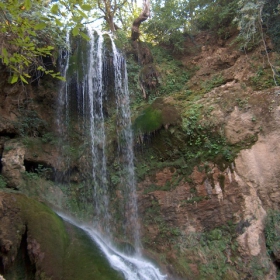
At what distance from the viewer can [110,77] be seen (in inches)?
354

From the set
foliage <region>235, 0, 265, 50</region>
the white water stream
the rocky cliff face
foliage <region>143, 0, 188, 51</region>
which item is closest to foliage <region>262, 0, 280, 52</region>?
foliage <region>235, 0, 265, 50</region>

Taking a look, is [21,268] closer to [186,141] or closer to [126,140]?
[126,140]

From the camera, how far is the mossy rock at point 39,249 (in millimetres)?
3682

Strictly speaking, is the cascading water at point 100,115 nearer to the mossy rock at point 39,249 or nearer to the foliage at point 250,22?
the mossy rock at point 39,249

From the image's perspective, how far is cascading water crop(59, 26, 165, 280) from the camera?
6939mm

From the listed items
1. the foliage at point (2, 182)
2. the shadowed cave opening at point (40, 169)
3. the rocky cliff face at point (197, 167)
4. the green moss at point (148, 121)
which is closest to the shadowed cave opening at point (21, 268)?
the foliage at point (2, 182)

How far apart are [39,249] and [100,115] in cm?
542

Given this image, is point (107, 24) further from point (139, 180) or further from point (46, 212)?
point (46, 212)

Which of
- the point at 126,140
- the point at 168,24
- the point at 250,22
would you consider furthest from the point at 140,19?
the point at 126,140

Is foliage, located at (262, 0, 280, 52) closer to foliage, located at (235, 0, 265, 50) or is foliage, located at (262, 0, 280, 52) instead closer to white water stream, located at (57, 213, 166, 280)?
foliage, located at (235, 0, 265, 50)

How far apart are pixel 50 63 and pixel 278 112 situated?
722 centimetres

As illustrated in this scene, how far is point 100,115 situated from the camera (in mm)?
8641

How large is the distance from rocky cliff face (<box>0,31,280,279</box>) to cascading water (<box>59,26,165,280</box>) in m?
0.27

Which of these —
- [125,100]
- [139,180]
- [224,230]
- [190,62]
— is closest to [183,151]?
[139,180]
